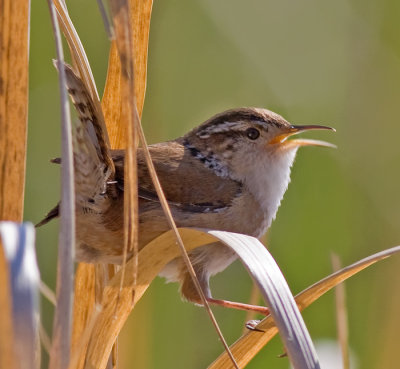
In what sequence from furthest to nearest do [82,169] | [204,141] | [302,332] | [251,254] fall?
[204,141], [82,169], [251,254], [302,332]

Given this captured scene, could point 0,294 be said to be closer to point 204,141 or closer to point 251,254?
point 251,254

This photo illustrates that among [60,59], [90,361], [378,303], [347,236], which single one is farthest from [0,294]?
[347,236]

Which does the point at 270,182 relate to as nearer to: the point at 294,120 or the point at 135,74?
the point at 135,74

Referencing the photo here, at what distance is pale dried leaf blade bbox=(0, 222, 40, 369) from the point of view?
999 millimetres

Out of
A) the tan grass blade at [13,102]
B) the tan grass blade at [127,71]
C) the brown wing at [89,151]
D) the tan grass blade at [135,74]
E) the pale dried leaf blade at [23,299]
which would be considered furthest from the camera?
the tan grass blade at [135,74]

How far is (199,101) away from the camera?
11.5ft

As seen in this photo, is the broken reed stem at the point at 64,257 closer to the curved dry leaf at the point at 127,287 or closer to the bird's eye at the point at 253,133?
the curved dry leaf at the point at 127,287

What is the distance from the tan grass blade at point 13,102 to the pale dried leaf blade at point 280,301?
422 millimetres

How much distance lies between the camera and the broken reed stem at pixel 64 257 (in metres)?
1.09

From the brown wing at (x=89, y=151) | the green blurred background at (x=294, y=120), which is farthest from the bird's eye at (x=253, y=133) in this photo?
the brown wing at (x=89, y=151)

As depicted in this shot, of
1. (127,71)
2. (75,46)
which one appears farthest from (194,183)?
(127,71)

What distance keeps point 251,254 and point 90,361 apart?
0.46 metres

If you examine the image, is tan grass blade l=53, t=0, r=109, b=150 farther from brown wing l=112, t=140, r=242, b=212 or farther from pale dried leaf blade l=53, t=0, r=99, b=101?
brown wing l=112, t=140, r=242, b=212

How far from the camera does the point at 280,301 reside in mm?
1294
